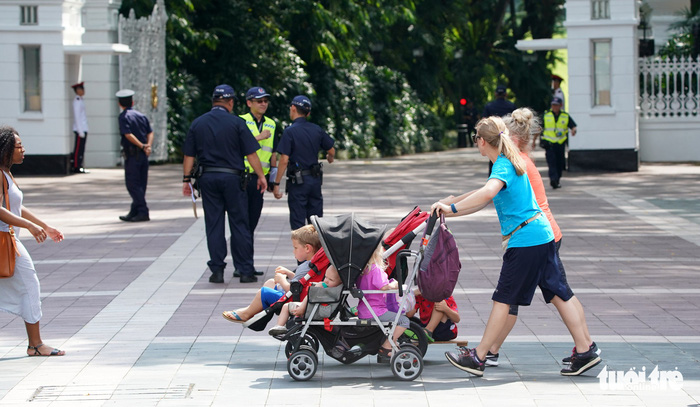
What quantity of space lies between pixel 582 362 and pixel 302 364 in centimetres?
163

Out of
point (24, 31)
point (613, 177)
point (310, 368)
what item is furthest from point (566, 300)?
point (24, 31)

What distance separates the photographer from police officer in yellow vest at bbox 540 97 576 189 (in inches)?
744

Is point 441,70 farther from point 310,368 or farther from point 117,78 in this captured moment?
point 310,368

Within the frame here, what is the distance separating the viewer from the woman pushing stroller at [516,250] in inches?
249

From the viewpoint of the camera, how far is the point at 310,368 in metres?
6.26

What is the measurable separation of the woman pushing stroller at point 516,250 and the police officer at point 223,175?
3.80 meters

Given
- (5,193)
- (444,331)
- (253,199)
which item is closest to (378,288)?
(444,331)

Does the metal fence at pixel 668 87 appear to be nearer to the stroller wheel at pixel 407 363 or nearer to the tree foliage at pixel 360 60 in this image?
the tree foliage at pixel 360 60

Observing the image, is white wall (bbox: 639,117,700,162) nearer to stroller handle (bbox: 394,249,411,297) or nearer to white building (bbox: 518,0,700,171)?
white building (bbox: 518,0,700,171)

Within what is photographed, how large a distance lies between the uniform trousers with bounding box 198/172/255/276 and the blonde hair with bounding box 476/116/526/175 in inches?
153

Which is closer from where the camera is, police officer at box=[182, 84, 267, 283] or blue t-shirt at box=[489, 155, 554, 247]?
blue t-shirt at box=[489, 155, 554, 247]

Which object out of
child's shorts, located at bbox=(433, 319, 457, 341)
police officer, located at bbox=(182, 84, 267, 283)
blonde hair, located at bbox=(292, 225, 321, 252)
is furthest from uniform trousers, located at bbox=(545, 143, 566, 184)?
blonde hair, located at bbox=(292, 225, 321, 252)

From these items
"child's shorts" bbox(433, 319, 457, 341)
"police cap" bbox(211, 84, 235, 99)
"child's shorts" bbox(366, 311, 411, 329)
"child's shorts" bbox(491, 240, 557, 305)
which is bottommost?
"child's shorts" bbox(433, 319, 457, 341)

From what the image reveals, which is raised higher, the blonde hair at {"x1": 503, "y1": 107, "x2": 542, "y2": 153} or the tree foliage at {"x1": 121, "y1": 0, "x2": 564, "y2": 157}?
the tree foliage at {"x1": 121, "y1": 0, "x2": 564, "y2": 157}
